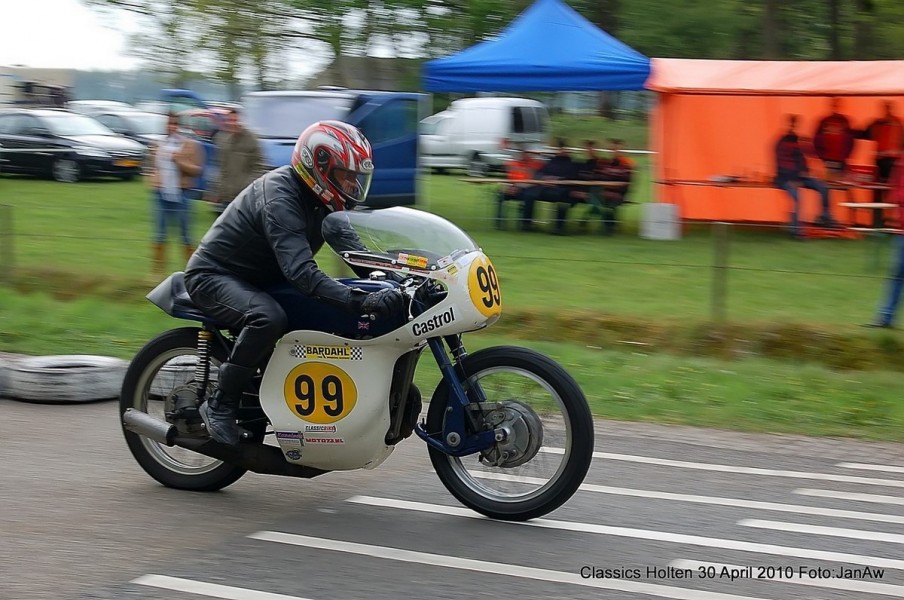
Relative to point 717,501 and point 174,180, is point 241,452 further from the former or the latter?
point 174,180

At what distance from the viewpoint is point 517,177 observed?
19.8 metres

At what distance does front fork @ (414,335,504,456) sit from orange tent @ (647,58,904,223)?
13612 millimetres

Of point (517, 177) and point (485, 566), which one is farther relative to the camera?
point (517, 177)

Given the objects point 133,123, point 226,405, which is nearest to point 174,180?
point 226,405

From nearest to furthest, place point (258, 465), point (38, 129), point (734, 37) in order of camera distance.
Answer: point (258, 465)
point (38, 129)
point (734, 37)

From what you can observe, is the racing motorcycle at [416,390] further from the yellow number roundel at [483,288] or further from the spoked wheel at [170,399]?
the spoked wheel at [170,399]

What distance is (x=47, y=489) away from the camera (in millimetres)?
6230

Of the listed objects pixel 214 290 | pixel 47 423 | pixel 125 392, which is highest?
pixel 214 290

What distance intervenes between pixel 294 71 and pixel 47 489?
30814mm

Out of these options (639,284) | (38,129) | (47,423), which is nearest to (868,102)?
(639,284)

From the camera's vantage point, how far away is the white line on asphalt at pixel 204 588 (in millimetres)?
4734

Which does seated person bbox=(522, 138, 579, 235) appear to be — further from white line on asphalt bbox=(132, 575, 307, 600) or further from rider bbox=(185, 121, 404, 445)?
white line on asphalt bbox=(132, 575, 307, 600)

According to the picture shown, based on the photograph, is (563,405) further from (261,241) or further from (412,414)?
(261,241)

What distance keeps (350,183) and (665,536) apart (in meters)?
2.17
